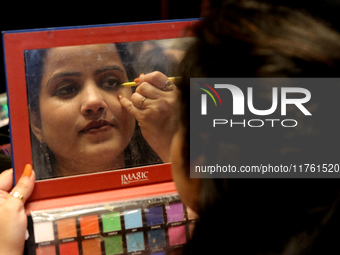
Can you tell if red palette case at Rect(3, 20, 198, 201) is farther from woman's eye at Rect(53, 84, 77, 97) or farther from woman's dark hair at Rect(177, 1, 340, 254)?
woman's dark hair at Rect(177, 1, 340, 254)

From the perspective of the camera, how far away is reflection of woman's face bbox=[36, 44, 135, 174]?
692mm

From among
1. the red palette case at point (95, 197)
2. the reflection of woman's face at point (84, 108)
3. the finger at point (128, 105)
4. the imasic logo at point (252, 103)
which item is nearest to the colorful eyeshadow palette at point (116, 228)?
the red palette case at point (95, 197)

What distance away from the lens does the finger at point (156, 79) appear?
726 mm

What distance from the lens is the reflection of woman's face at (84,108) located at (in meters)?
0.69

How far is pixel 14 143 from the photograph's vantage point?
26.9 inches

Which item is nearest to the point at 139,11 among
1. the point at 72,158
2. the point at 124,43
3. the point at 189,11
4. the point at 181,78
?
the point at 189,11

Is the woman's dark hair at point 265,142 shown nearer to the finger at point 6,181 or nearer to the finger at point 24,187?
the finger at point 24,187

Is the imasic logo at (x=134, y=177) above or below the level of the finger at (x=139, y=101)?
below

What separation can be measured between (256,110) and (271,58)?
8cm

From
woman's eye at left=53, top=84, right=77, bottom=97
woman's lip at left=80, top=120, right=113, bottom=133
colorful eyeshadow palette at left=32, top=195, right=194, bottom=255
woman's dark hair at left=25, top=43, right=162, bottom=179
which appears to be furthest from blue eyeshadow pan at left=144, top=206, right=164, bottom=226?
woman's eye at left=53, top=84, right=77, bottom=97

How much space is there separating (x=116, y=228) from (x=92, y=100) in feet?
0.97

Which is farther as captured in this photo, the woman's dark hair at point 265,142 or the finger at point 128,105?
the finger at point 128,105

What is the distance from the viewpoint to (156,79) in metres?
0.73

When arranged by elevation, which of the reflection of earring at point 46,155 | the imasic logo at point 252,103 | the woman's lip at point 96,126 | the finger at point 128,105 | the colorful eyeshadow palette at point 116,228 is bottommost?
the colorful eyeshadow palette at point 116,228
